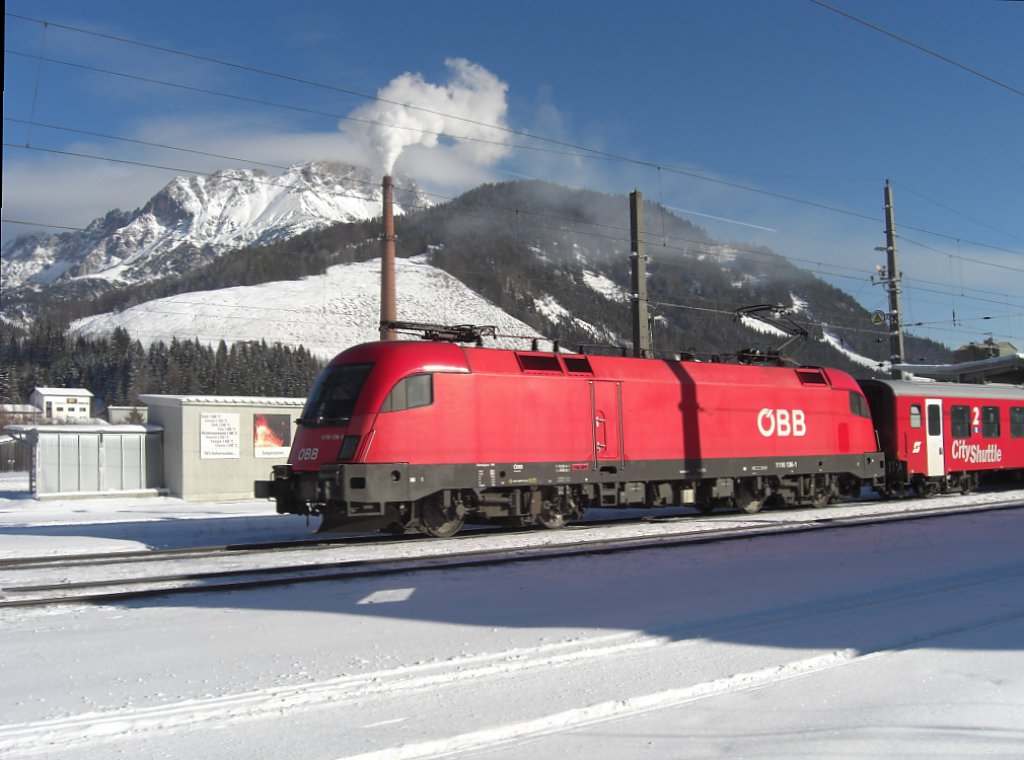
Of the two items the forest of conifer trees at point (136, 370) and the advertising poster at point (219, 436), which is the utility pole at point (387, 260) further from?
the forest of conifer trees at point (136, 370)

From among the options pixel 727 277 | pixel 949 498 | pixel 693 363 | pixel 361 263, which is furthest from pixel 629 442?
pixel 361 263

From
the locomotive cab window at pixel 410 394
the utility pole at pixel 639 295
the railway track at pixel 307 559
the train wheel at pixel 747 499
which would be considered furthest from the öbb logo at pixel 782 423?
the locomotive cab window at pixel 410 394

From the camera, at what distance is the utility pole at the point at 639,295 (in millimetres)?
21125

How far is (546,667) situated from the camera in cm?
637

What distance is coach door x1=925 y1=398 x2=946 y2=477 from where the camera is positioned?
23734 millimetres

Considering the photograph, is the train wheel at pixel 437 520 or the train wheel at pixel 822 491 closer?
the train wheel at pixel 437 520

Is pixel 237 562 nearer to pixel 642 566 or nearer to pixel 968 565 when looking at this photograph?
pixel 642 566

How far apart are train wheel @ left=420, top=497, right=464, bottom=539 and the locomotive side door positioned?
3116mm

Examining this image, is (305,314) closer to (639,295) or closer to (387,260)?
(387,260)

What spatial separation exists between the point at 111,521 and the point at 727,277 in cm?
10314

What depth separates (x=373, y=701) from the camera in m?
5.64

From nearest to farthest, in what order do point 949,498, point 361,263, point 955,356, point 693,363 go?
point 693,363 → point 949,498 → point 955,356 → point 361,263

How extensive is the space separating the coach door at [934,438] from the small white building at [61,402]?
78411 millimetres

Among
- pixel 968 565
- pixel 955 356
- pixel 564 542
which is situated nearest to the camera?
pixel 968 565
